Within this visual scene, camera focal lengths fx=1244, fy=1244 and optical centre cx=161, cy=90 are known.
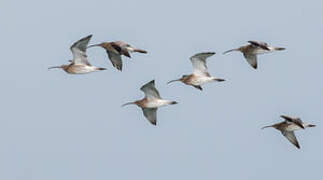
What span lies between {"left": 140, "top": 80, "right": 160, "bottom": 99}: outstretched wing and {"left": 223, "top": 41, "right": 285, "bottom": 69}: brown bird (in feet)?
12.5

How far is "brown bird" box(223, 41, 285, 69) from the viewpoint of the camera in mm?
44800

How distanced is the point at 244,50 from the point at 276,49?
2.10 meters

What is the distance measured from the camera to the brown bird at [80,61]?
4478 centimetres

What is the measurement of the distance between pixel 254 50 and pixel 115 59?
5.30 m

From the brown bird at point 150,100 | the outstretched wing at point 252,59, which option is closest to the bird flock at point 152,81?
the brown bird at point 150,100

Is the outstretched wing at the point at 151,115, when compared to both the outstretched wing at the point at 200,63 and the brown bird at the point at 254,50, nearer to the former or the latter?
the outstretched wing at the point at 200,63

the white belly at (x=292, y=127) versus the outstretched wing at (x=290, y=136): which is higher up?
the white belly at (x=292, y=127)

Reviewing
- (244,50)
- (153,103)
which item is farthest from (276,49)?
(153,103)

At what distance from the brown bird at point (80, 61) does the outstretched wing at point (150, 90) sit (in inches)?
70.9

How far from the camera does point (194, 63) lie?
4522 centimetres

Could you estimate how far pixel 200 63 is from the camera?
149ft

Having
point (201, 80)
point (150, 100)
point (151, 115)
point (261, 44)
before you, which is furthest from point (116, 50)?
point (261, 44)

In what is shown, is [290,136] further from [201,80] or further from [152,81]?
[152,81]

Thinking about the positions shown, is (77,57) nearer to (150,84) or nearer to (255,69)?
(150,84)
